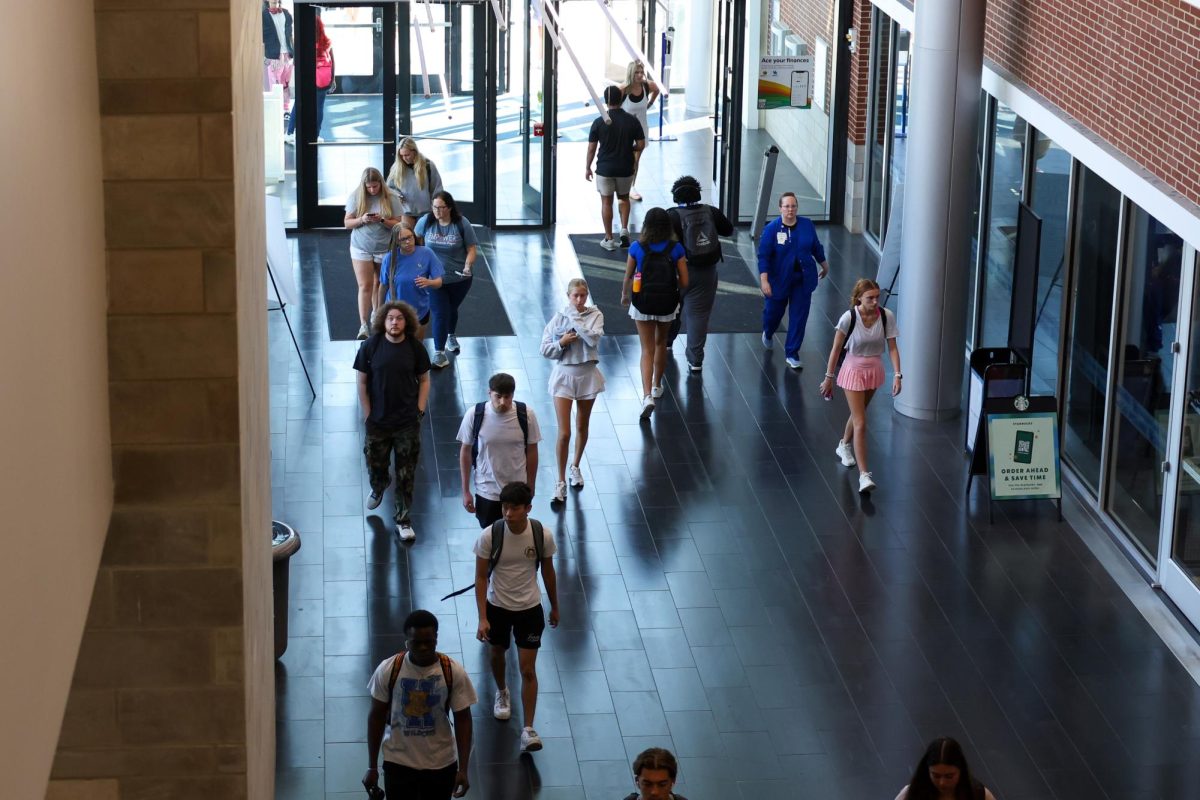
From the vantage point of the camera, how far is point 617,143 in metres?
18.5

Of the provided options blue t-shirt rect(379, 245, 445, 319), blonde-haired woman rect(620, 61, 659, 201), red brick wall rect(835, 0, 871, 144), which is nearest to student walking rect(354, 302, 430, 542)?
blue t-shirt rect(379, 245, 445, 319)

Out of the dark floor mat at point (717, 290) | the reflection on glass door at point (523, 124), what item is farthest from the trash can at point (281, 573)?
the reflection on glass door at point (523, 124)

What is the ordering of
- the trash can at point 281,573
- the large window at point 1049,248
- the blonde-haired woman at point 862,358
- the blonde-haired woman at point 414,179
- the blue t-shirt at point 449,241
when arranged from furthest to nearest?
the blonde-haired woman at point 414,179, the blue t-shirt at point 449,241, the large window at point 1049,248, the blonde-haired woman at point 862,358, the trash can at point 281,573

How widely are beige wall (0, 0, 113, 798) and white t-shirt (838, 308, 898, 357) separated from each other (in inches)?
316

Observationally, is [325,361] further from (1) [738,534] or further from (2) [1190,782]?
(2) [1190,782]

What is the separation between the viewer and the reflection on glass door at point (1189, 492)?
34.4 ft

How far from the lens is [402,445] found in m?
11.4

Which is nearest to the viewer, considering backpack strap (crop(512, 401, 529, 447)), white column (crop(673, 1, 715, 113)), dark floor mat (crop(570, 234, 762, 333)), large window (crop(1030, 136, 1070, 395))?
backpack strap (crop(512, 401, 529, 447))

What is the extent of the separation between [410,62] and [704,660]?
10207mm

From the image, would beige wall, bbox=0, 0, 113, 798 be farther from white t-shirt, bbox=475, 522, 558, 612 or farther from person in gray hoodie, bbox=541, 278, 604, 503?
person in gray hoodie, bbox=541, 278, 604, 503

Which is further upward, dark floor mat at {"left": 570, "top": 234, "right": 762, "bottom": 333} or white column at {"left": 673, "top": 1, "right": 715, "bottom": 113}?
white column at {"left": 673, "top": 1, "right": 715, "bottom": 113}

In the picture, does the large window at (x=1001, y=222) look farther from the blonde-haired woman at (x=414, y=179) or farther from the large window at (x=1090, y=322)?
the blonde-haired woman at (x=414, y=179)

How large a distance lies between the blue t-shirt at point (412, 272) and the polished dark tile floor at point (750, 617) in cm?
92

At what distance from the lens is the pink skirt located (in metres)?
12.4
